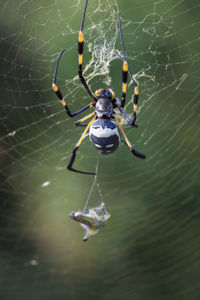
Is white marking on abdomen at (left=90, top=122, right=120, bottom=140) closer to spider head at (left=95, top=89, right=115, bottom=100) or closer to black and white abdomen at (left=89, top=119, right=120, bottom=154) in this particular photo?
black and white abdomen at (left=89, top=119, right=120, bottom=154)

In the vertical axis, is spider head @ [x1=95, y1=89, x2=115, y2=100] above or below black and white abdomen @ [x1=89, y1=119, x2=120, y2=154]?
above

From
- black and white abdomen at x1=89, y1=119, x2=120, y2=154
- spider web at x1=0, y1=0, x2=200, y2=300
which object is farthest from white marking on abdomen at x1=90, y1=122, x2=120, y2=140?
spider web at x1=0, y1=0, x2=200, y2=300

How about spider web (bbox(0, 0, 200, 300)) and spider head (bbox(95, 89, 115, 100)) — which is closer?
spider head (bbox(95, 89, 115, 100))

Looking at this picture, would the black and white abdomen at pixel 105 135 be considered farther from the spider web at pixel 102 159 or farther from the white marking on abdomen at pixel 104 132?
the spider web at pixel 102 159

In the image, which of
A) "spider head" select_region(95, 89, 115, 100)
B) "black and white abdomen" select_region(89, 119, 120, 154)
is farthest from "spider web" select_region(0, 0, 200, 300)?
"black and white abdomen" select_region(89, 119, 120, 154)

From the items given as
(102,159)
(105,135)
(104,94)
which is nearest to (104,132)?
(105,135)

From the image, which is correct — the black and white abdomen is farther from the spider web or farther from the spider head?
the spider web

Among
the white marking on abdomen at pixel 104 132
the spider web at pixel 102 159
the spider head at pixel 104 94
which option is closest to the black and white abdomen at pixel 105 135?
the white marking on abdomen at pixel 104 132
